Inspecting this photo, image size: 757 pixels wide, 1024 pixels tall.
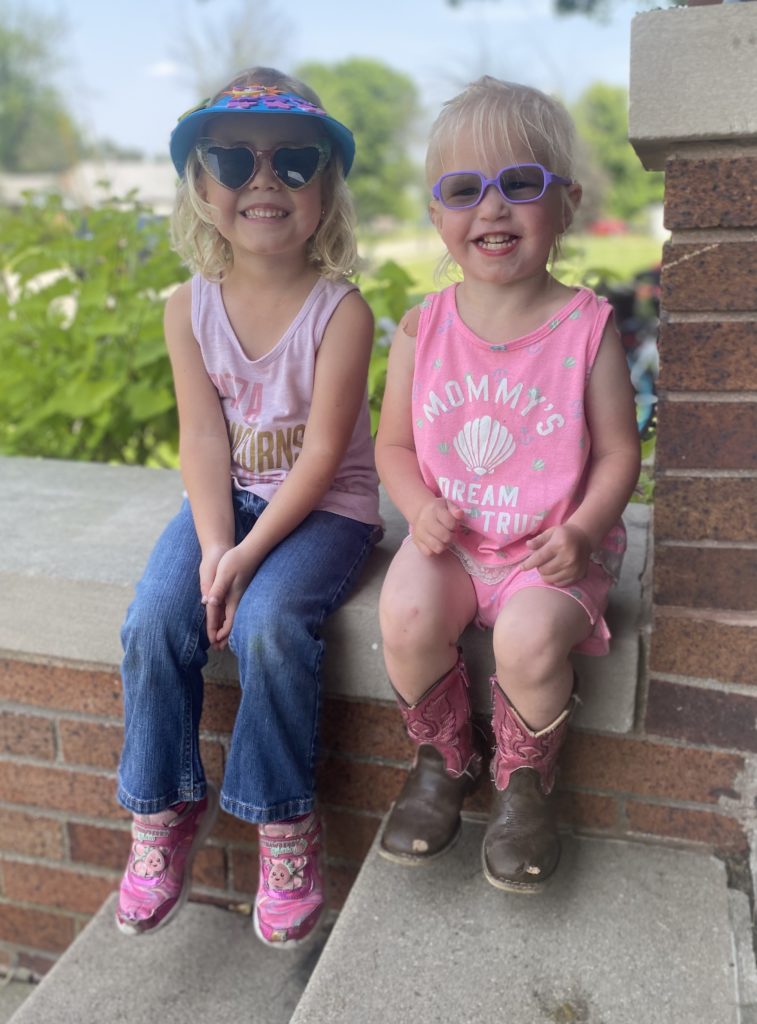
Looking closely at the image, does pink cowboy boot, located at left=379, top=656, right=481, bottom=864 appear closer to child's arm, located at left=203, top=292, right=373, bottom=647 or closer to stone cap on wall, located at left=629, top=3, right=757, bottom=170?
child's arm, located at left=203, top=292, right=373, bottom=647

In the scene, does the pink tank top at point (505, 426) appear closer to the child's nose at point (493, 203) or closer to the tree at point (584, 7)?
the child's nose at point (493, 203)

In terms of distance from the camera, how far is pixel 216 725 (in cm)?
202

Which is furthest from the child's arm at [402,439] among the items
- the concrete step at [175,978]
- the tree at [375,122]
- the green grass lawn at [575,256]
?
the tree at [375,122]

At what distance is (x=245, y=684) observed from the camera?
174 cm

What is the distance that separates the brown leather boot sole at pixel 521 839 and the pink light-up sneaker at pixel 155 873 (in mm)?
567

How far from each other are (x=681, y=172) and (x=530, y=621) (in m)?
0.72


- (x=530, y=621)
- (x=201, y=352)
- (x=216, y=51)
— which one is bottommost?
(x=530, y=621)

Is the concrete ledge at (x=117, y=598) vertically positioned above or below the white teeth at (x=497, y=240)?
below

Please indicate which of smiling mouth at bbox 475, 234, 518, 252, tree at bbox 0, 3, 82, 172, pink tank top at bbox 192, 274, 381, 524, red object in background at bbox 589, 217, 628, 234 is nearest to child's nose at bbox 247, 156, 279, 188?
pink tank top at bbox 192, 274, 381, 524

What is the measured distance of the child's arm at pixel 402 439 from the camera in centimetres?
175

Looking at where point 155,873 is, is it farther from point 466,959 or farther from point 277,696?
point 466,959

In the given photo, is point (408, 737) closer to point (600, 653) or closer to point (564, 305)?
point (600, 653)

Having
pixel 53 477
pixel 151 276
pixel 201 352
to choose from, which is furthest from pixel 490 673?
pixel 151 276

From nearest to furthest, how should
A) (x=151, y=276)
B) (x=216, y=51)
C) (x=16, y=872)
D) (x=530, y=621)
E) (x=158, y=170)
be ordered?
(x=530, y=621) → (x=16, y=872) → (x=151, y=276) → (x=216, y=51) → (x=158, y=170)
